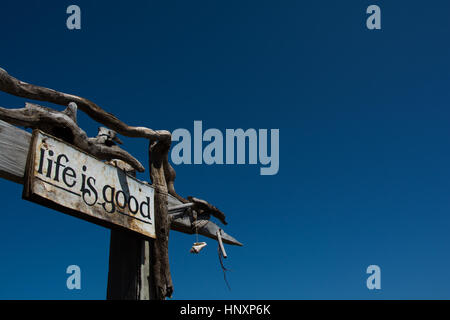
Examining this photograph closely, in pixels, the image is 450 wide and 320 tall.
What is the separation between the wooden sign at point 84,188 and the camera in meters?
2.87

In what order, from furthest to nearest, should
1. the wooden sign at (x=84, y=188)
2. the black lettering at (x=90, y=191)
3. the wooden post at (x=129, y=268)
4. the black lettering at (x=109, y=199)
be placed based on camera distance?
the wooden post at (x=129, y=268) < the black lettering at (x=109, y=199) < the black lettering at (x=90, y=191) < the wooden sign at (x=84, y=188)

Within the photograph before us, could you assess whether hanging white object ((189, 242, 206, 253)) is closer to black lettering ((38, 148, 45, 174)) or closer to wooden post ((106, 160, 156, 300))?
wooden post ((106, 160, 156, 300))

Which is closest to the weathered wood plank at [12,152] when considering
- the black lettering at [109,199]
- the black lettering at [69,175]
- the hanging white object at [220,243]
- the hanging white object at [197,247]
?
the black lettering at [69,175]

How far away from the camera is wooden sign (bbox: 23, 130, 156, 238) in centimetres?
287

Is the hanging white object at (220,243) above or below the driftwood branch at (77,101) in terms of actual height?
below

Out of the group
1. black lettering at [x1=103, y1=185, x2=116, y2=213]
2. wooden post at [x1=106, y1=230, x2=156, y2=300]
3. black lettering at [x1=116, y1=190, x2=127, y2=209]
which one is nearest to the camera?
black lettering at [x1=103, y1=185, x2=116, y2=213]

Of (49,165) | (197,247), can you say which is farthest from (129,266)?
(49,165)

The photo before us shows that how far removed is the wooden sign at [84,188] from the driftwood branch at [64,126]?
0.35 feet

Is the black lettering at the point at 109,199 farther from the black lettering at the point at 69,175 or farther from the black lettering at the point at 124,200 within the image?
the black lettering at the point at 69,175

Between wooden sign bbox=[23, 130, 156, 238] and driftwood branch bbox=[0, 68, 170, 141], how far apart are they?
1.10ft

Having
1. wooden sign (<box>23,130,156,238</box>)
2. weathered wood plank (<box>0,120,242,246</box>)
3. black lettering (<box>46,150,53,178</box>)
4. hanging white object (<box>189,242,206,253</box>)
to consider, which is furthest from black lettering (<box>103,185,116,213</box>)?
hanging white object (<box>189,242,206,253</box>)
